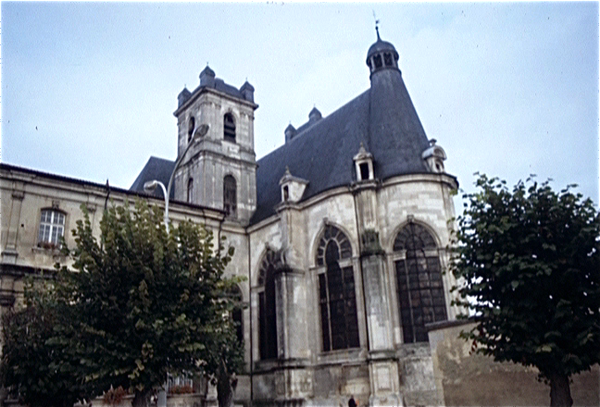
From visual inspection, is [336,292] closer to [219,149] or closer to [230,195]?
[230,195]

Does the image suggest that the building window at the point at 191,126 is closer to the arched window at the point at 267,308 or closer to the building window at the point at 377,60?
the arched window at the point at 267,308

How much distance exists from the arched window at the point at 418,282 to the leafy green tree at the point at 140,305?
33.1 ft

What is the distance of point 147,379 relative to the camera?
11.4m

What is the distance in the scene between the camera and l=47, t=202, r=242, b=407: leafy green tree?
440 inches

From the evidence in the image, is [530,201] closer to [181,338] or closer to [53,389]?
[181,338]

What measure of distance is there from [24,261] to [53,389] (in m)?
7.64

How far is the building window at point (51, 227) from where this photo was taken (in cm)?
2002

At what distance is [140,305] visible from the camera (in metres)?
11.5

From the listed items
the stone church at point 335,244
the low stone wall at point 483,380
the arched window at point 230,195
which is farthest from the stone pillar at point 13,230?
the low stone wall at point 483,380

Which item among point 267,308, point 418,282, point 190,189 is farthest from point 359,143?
point 190,189

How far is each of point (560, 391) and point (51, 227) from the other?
18.8 meters

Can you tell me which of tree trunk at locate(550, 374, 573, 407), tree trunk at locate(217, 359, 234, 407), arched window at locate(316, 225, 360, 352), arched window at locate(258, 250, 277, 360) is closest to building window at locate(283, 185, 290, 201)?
arched window at locate(258, 250, 277, 360)

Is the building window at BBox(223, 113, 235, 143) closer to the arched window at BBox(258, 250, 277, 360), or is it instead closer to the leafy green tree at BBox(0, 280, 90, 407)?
the arched window at BBox(258, 250, 277, 360)

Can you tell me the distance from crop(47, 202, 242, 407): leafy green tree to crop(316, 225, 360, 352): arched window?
987 centimetres
